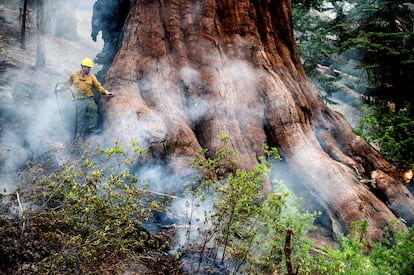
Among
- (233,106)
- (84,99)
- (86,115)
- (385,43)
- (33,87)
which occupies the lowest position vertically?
(33,87)

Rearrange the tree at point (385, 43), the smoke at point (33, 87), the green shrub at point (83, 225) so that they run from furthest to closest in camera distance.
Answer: the tree at point (385, 43) → the smoke at point (33, 87) → the green shrub at point (83, 225)

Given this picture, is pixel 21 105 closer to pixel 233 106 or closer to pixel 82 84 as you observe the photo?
pixel 82 84

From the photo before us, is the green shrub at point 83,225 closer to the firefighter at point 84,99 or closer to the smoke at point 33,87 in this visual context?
the smoke at point 33,87

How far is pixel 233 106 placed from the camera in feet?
17.8

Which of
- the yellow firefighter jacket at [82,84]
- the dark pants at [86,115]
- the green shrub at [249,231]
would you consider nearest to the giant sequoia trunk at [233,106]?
the yellow firefighter jacket at [82,84]

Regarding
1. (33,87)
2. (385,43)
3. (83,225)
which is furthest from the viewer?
(385,43)

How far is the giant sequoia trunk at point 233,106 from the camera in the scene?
4938 millimetres

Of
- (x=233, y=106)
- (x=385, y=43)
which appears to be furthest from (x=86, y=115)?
(x=385, y=43)

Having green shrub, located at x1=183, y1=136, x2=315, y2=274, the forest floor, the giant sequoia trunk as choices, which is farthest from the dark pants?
green shrub, located at x1=183, y1=136, x2=315, y2=274

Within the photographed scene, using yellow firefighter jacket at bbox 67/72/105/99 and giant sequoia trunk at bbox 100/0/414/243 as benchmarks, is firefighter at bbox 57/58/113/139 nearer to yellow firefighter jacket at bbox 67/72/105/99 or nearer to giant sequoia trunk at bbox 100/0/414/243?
yellow firefighter jacket at bbox 67/72/105/99

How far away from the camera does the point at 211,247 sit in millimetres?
3781

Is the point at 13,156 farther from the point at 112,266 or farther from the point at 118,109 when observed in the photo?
the point at 112,266

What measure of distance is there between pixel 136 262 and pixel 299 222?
1795 mm

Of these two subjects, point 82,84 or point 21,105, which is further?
point 21,105
